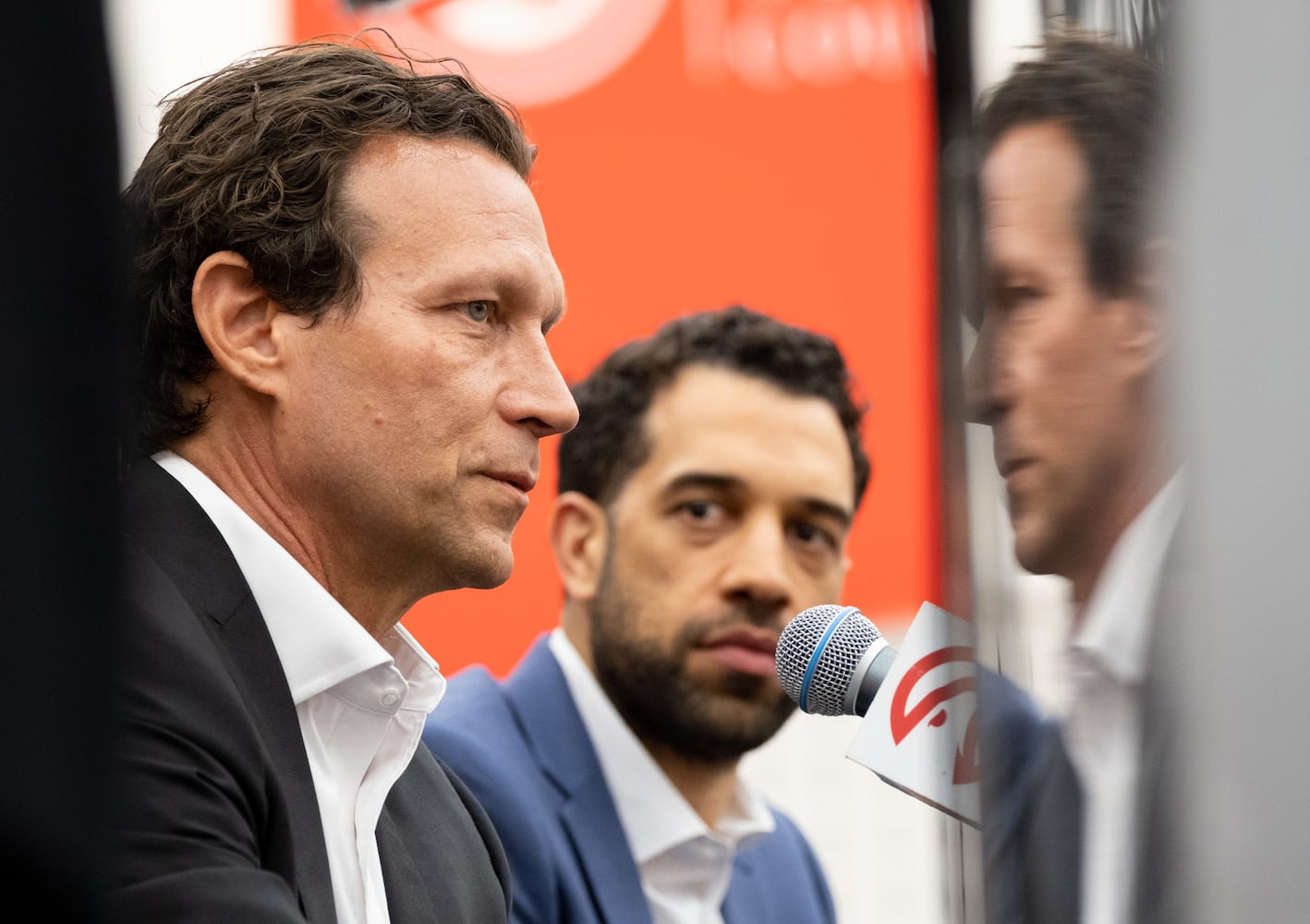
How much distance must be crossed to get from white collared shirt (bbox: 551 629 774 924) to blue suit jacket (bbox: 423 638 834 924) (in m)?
0.04

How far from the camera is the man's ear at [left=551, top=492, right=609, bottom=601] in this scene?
2.93 meters

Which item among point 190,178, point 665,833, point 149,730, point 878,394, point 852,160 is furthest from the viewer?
point 852,160

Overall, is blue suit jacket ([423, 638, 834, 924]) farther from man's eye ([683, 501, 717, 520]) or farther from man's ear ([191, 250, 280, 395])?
man's ear ([191, 250, 280, 395])

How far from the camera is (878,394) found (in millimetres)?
4512

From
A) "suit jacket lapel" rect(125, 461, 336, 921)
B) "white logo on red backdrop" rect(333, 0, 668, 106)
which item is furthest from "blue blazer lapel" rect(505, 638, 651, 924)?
"white logo on red backdrop" rect(333, 0, 668, 106)

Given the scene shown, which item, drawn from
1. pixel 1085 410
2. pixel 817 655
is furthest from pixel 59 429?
pixel 817 655

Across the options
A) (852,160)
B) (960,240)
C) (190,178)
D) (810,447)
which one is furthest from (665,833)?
→ (852,160)

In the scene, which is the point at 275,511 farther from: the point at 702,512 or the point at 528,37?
the point at 528,37

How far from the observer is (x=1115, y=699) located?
79cm

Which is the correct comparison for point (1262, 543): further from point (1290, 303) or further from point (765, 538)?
point (765, 538)

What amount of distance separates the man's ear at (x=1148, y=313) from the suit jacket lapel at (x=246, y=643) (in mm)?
969

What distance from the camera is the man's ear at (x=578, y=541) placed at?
9.61 ft

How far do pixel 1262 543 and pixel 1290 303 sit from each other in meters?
0.11

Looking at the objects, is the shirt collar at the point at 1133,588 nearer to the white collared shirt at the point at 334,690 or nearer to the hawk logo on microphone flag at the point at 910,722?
the hawk logo on microphone flag at the point at 910,722
